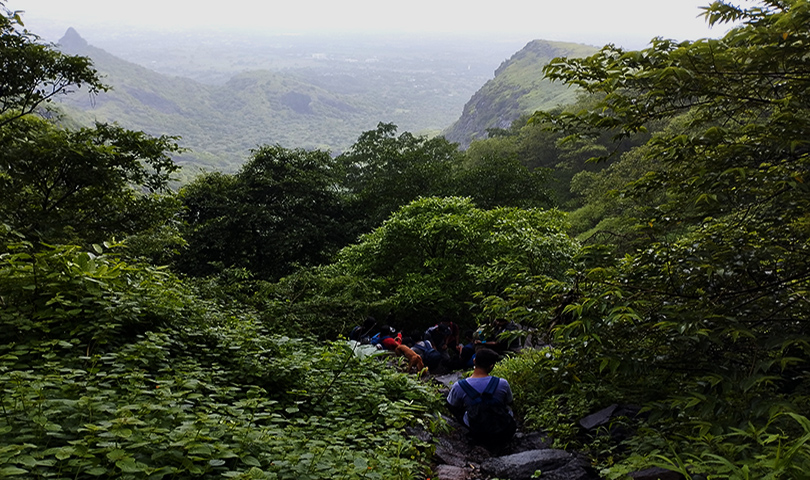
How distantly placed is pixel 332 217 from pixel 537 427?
18741mm

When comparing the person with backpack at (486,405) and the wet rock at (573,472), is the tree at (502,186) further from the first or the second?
the wet rock at (573,472)

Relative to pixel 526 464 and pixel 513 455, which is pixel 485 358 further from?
pixel 526 464

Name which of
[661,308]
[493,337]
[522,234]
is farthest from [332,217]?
[661,308]

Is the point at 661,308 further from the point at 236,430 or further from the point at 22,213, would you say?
the point at 22,213

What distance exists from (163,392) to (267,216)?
18.4m

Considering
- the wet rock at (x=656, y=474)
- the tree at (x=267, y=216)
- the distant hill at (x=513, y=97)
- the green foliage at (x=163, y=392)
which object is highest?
the distant hill at (x=513, y=97)

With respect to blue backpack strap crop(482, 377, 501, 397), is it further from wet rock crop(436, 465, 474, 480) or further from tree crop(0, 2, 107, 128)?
tree crop(0, 2, 107, 128)

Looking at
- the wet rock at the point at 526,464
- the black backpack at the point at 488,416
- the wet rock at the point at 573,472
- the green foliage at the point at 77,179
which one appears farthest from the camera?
the green foliage at the point at 77,179

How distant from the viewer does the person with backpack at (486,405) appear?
5.60m

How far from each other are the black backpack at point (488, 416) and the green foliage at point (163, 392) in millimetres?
526

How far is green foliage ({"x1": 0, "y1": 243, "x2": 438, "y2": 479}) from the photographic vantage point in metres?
2.69

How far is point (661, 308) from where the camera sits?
3.86m

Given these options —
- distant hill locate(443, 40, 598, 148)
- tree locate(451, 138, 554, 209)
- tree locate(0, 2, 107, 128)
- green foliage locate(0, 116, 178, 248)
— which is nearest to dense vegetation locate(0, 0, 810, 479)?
green foliage locate(0, 116, 178, 248)

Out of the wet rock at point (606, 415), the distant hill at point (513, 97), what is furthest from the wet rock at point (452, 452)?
the distant hill at point (513, 97)
